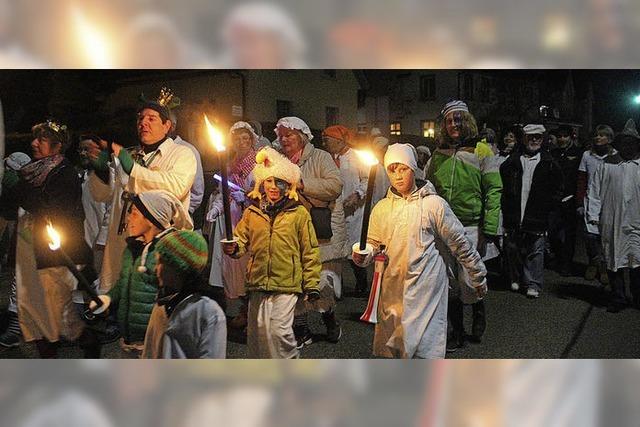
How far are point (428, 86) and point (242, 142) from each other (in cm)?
89

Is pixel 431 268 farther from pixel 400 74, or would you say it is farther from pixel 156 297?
pixel 156 297

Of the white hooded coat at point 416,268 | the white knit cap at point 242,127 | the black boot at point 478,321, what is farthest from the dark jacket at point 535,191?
the white knit cap at point 242,127

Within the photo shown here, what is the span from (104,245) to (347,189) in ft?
3.79

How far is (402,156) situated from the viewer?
A: 2.73 m

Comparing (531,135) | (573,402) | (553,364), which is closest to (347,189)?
(531,135)

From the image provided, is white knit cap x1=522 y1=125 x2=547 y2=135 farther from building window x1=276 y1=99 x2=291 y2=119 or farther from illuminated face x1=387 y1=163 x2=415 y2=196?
building window x1=276 y1=99 x2=291 y2=119

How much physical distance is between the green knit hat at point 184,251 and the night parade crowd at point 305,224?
0.12 ft

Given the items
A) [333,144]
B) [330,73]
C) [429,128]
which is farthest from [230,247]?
[429,128]

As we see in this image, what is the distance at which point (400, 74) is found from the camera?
2752mm

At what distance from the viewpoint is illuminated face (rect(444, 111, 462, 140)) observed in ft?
8.94

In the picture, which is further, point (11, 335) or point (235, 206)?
point (11, 335)

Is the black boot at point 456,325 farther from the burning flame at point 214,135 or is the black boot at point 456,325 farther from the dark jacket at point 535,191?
the burning flame at point 214,135

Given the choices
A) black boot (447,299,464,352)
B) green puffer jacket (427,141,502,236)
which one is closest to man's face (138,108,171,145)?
green puffer jacket (427,141,502,236)

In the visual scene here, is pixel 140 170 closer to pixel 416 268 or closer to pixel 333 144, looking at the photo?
pixel 333 144
